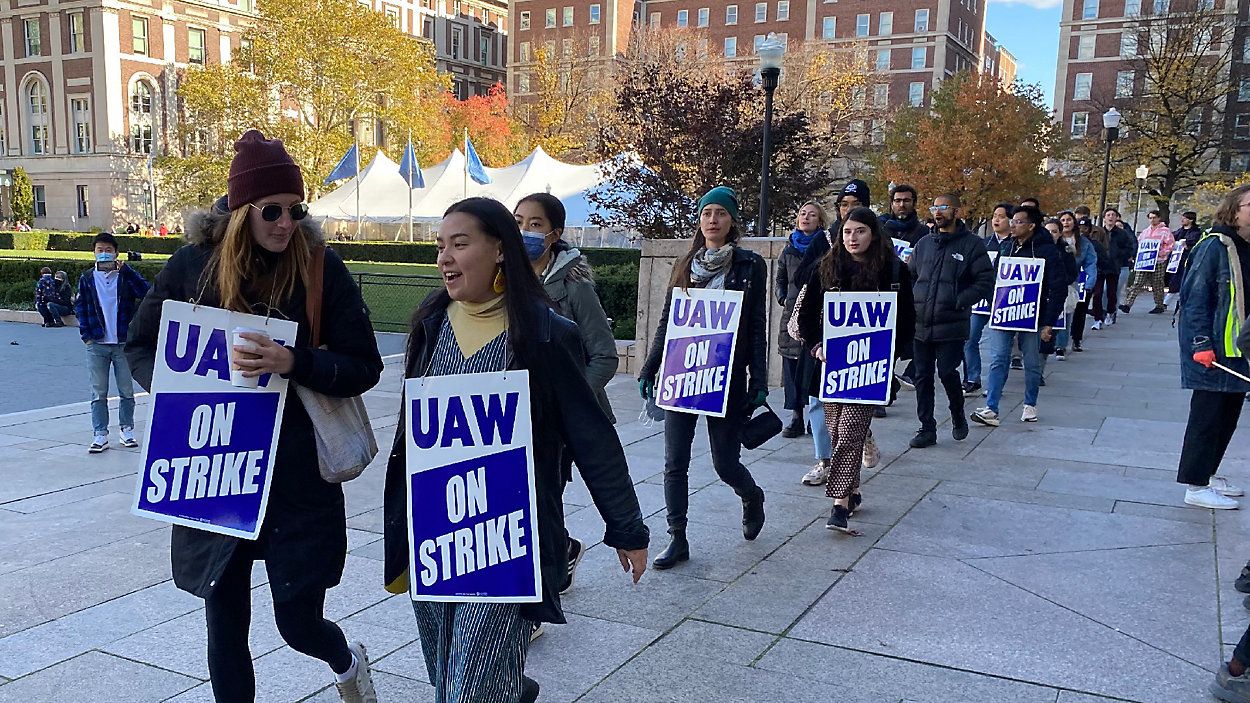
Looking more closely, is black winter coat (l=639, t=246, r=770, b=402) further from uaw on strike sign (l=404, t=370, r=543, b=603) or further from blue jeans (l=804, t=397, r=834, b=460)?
uaw on strike sign (l=404, t=370, r=543, b=603)

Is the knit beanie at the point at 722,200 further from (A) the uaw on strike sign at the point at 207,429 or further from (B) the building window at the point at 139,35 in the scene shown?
(B) the building window at the point at 139,35

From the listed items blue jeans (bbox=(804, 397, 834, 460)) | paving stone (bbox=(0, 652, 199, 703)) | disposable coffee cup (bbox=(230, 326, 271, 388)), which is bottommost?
paving stone (bbox=(0, 652, 199, 703))

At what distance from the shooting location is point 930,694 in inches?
136

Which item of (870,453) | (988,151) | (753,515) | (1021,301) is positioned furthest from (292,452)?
(988,151)

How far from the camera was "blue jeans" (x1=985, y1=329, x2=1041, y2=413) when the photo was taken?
27.8ft

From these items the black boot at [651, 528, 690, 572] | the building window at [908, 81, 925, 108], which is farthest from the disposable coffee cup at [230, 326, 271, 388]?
the building window at [908, 81, 925, 108]

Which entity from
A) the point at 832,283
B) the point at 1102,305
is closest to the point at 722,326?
the point at 832,283

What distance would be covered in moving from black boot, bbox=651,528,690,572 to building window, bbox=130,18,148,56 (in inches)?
2615

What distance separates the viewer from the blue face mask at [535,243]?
3854mm

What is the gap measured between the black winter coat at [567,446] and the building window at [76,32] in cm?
6847

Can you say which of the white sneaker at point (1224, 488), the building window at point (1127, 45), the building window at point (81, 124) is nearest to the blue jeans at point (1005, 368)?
the white sneaker at point (1224, 488)

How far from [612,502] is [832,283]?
3.44 meters

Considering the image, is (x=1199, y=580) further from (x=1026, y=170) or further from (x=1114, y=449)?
(x=1026, y=170)

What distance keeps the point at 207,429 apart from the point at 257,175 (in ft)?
2.36
